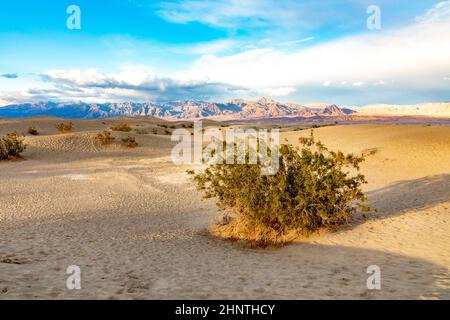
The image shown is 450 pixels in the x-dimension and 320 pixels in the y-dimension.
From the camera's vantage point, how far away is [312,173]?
11438mm

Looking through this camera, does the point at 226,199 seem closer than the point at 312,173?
No

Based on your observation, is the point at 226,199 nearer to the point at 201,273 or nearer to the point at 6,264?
the point at 201,273

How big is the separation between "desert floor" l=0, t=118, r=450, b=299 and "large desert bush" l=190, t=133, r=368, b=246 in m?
0.68

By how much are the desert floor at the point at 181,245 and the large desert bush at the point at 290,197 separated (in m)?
0.68

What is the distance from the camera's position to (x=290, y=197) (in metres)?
11.3

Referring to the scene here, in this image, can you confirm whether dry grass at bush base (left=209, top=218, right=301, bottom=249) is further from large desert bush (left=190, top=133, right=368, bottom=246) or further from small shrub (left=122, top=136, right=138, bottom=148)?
small shrub (left=122, top=136, right=138, bottom=148)

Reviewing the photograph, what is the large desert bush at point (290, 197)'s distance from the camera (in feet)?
36.7

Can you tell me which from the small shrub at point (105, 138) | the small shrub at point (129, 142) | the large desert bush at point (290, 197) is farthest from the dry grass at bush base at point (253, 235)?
the small shrub at point (105, 138)

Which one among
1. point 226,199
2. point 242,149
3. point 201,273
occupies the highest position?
point 242,149

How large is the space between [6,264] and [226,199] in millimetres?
6907

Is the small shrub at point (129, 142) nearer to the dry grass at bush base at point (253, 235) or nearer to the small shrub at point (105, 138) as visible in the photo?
the small shrub at point (105, 138)

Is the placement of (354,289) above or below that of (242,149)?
below
